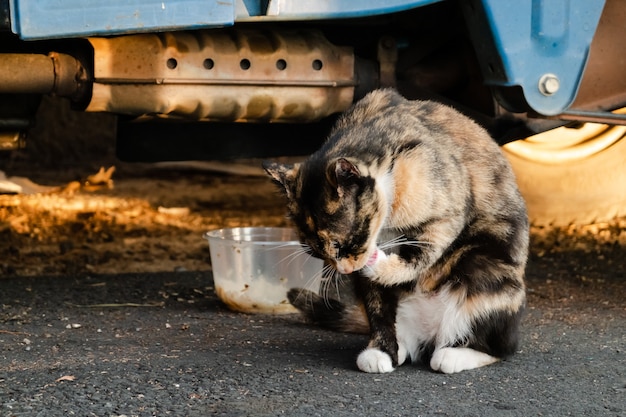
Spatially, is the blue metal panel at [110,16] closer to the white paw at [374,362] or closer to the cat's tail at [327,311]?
the cat's tail at [327,311]

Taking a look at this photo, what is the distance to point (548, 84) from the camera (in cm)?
356

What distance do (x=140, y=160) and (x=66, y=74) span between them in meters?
0.98

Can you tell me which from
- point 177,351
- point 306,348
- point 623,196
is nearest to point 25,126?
point 177,351

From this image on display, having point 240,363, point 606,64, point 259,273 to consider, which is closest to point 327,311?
point 259,273

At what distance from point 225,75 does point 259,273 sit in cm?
80

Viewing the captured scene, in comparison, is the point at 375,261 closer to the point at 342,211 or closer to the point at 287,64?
the point at 342,211

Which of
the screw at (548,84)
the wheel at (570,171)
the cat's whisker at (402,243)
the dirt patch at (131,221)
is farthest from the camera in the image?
the wheel at (570,171)

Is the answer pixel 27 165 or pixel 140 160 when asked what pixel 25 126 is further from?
pixel 27 165

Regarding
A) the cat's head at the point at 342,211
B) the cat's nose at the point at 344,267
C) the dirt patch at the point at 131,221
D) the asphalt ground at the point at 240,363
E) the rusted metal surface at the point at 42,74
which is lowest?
the dirt patch at the point at 131,221

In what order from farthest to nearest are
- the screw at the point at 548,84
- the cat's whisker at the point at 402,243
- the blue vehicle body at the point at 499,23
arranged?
the screw at the point at 548,84
the blue vehicle body at the point at 499,23
the cat's whisker at the point at 402,243

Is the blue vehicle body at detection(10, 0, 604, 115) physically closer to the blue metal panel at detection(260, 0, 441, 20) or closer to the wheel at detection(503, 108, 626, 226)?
the blue metal panel at detection(260, 0, 441, 20)

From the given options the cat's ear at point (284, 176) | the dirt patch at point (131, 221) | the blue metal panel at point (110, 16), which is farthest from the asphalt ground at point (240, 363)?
the blue metal panel at point (110, 16)

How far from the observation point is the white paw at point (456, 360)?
2994 mm

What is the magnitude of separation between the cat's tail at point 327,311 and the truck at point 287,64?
2.52ft
